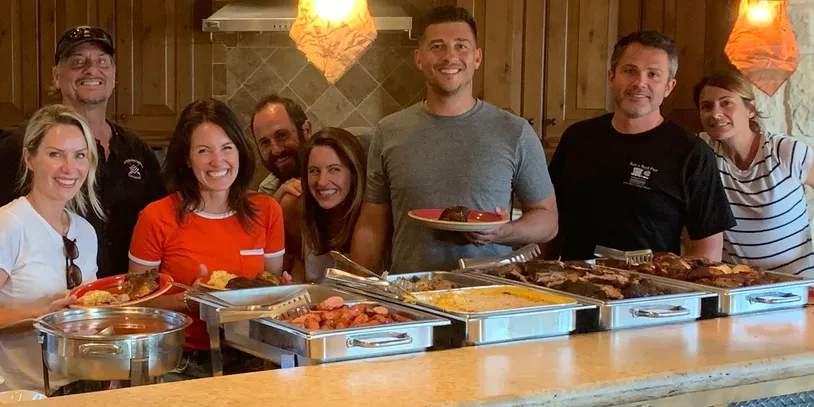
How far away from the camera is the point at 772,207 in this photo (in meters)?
3.28

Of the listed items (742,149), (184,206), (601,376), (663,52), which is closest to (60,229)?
(184,206)

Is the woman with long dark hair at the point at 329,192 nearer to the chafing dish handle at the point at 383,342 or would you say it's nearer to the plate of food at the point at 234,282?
the plate of food at the point at 234,282

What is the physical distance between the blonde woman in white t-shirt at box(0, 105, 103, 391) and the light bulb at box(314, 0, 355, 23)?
3.47 ft

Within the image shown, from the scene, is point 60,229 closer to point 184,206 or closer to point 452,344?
point 184,206

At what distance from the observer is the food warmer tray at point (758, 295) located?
2.28 meters

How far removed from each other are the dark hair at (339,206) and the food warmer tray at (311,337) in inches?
36.9

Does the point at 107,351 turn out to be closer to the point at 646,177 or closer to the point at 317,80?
the point at 646,177

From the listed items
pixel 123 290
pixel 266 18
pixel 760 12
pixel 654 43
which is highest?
pixel 266 18

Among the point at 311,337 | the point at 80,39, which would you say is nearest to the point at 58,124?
the point at 80,39

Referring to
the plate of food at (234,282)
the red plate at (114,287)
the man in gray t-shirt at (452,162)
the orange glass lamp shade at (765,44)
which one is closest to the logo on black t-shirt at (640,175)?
the man in gray t-shirt at (452,162)

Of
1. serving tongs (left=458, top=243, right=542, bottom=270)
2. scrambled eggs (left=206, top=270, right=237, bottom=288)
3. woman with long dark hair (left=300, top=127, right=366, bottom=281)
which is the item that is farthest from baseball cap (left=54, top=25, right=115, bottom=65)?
serving tongs (left=458, top=243, right=542, bottom=270)

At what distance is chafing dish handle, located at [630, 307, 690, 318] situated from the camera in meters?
2.13

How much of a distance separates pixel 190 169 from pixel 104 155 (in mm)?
536

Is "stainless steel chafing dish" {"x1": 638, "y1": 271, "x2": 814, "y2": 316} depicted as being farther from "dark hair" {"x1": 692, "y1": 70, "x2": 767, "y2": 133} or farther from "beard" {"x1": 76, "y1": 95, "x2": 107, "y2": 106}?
"beard" {"x1": 76, "y1": 95, "x2": 107, "y2": 106}
